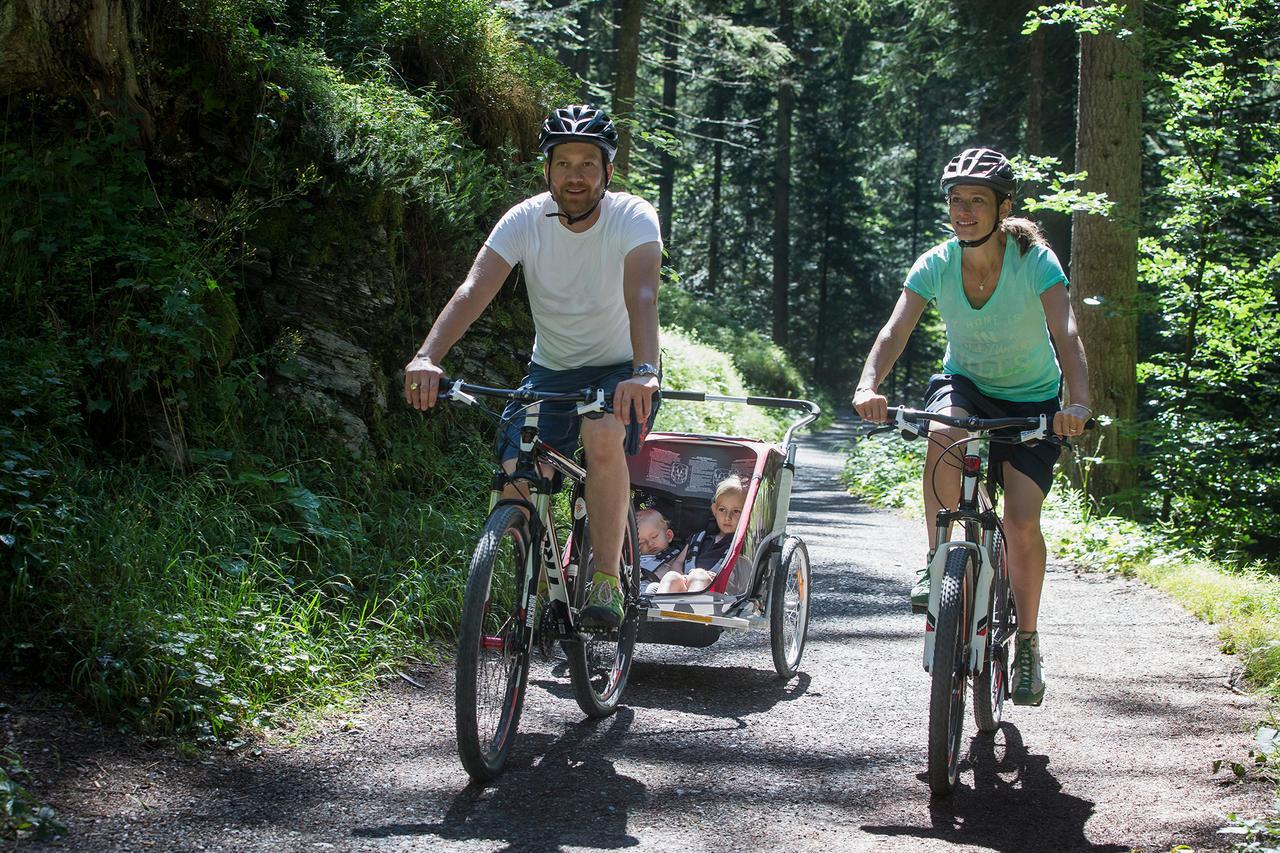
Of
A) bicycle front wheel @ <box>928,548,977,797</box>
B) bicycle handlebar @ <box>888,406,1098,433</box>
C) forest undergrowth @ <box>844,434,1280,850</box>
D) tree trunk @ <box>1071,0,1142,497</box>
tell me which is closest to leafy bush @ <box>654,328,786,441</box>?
forest undergrowth @ <box>844,434,1280,850</box>

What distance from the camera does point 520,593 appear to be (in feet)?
14.2

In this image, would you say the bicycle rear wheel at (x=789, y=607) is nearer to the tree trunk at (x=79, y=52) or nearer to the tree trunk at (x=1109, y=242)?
the tree trunk at (x=79, y=52)

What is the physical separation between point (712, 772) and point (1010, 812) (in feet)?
3.56

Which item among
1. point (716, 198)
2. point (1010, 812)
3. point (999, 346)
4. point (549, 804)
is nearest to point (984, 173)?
point (999, 346)

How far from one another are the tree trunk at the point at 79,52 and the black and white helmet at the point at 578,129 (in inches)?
135

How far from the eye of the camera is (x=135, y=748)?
402cm

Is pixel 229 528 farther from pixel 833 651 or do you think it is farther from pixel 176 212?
pixel 833 651

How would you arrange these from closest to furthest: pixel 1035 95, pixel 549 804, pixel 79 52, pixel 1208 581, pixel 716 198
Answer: pixel 549 804 < pixel 79 52 < pixel 1208 581 < pixel 1035 95 < pixel 716 198

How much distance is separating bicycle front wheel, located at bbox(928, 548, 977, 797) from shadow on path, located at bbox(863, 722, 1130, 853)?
0.38 ft

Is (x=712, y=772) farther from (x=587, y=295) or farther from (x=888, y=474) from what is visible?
(x=888, y=474)

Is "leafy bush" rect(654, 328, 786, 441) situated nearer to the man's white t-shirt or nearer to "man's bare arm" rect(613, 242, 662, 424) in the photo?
the man's white t-shirt

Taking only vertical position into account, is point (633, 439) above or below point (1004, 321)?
below

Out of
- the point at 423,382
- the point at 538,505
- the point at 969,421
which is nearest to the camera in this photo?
the point at 423,382

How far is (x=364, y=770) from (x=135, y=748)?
2.57ft
